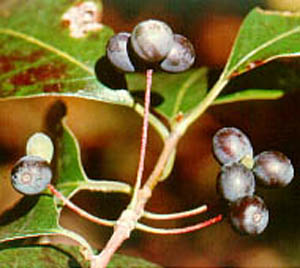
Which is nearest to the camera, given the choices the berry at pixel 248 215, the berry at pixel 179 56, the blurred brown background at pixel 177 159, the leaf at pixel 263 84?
the berry at pixel 248 215

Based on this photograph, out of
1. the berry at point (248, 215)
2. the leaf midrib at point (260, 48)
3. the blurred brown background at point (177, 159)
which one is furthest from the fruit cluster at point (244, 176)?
the blurred brown background at point (177, 159)

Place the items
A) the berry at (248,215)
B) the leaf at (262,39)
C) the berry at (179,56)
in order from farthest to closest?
the leaf at (262,39) → the berry at (179,56) → the berry at (248,215)

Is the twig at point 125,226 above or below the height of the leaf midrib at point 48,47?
below

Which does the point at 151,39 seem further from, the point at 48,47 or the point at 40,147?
the point at 48,47

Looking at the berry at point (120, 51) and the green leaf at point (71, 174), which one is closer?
the berry at point (120, 51)

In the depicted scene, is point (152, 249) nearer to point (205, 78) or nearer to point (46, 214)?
A: point (205, 78)

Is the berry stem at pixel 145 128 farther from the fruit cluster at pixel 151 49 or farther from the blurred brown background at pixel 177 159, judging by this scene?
the blurred brown background at pixel 177 159

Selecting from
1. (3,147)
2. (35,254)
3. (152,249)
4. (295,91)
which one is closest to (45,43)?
(35,254)

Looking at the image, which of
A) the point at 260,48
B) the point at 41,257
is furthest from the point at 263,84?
the point at 41,257
